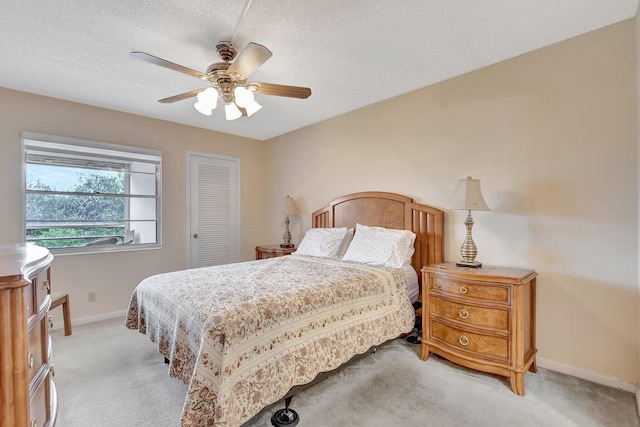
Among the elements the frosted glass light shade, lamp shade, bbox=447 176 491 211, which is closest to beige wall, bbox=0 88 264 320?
the frosted glass light shade

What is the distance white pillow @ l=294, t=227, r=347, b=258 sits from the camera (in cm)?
355

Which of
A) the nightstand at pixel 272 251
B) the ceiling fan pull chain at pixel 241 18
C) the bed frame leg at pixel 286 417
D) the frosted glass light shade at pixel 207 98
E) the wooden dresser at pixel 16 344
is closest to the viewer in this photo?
the wooden dresser at pixel 16 344

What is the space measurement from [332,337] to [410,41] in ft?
7.49

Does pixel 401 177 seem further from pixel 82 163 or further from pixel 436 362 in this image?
pixel 82 163

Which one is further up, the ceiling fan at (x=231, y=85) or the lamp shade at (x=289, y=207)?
the ceiling fan at (x=231, y=85)

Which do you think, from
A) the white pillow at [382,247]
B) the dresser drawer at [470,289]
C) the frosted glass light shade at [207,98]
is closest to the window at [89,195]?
the frosted glass light shade at [207,98]

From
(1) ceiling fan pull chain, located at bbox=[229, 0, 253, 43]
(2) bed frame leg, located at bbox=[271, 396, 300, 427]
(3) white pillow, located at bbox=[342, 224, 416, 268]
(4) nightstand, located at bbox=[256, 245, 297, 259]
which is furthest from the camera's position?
(4) nightstand, located at bbox=[256, 245, 297, 259]

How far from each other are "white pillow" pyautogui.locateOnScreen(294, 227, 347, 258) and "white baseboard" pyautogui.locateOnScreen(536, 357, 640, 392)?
6.85 feet

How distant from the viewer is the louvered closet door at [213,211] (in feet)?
15.1

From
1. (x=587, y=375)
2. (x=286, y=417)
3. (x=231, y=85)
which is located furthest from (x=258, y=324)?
(x=587, y=375)

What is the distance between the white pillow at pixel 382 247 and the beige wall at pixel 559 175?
1.35ft

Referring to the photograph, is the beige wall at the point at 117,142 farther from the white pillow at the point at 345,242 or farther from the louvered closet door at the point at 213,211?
the white pillow at the point at 345,242

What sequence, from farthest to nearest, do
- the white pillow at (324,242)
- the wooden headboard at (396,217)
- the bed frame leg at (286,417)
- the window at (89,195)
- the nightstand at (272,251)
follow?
the nightstand at (272,251), the white pillow at (324,242), the window at (89,195), the wooden headboard at (396,217), the bed frame leg at (286,417)

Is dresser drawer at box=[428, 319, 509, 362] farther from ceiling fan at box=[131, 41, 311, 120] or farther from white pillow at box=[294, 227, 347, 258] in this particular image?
ceiling fan at box=[131, 41, 311, 120]
